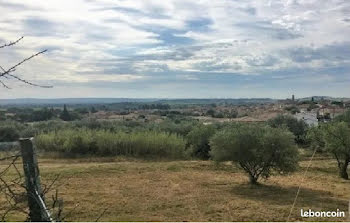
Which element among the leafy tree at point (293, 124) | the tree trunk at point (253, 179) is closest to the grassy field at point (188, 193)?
the tree trunk at point (253, 179)

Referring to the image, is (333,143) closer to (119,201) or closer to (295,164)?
(295,164)

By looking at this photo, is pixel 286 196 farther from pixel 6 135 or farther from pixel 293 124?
pixel 293 124

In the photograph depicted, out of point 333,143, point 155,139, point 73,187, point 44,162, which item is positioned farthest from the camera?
point 155,139

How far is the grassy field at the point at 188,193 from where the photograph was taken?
60.3 ft

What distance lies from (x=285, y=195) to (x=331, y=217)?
217 inches

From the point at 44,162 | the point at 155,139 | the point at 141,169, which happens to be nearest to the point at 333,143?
the point at 141,169

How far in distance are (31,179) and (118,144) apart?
37.6 meters

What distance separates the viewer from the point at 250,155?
1000 inches

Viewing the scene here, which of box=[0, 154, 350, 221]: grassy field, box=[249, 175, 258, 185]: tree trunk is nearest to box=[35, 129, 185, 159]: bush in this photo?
box=[0, 154, 350, 221]: grassy field

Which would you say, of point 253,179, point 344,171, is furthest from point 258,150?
point 344,171

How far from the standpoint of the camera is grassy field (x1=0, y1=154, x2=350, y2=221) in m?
18.4

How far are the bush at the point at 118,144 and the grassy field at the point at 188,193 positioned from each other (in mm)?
6846

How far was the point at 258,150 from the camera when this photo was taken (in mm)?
25375

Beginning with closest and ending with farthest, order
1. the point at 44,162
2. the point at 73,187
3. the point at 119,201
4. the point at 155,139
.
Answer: the point at 119,201 < the point at 73,187 < the point at 44,162 < the point at 155,139
